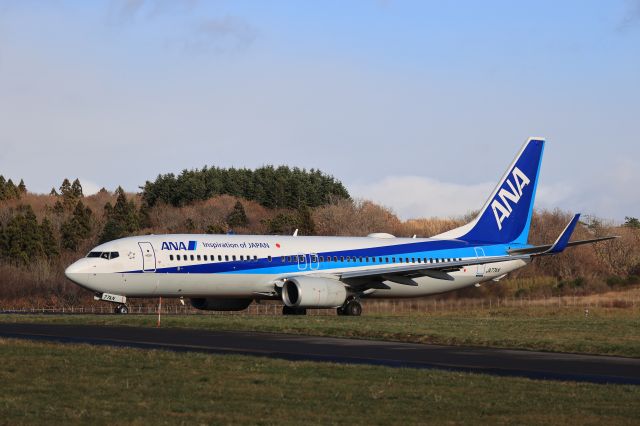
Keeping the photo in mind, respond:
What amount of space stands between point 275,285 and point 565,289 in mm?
17965

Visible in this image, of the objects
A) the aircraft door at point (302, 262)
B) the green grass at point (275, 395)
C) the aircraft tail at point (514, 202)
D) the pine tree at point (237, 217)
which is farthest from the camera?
the pine tree at point (237, 217)

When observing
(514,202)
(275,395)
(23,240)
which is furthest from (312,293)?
(23,240)

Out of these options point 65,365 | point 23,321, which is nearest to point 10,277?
point 23,321

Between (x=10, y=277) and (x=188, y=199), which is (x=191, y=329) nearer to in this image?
(x=10, y=277)

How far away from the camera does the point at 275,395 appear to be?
1780cm

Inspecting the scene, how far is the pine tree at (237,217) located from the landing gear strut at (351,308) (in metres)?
70.6

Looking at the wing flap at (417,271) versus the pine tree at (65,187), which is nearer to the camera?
the wing flap at (417,271)

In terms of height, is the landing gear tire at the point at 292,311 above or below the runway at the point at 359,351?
above

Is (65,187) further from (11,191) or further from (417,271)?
(417,271)

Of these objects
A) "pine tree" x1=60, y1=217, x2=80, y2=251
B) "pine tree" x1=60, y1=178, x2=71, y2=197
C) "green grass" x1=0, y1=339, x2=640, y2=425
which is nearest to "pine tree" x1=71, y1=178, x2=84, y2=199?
"pine tree" x1=60, y1=178, x2=71, y2=197

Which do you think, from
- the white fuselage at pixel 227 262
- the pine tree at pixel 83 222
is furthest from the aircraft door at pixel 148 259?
the pine tree at pixel 83 222

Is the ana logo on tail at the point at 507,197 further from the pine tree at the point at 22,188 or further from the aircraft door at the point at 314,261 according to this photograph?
the pine tree at the point at 22,188

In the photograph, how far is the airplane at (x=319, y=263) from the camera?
1802 inches

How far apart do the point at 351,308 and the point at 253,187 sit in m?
96.4
